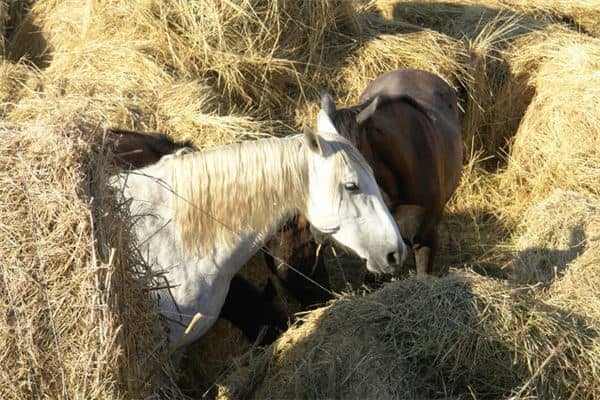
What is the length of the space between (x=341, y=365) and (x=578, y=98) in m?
3.70

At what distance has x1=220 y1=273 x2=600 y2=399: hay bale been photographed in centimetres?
369

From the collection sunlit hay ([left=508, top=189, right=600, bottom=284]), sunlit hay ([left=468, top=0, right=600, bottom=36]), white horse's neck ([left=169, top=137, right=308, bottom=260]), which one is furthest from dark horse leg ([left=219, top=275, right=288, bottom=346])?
sunlit hay ([left=468, top=0, right=600, bottom=36])

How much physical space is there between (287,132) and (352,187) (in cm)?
221

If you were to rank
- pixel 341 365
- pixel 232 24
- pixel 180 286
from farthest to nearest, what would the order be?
pixel 232 24 → pixel 180 286 → pixel 341 365

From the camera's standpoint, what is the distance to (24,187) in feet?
9.70

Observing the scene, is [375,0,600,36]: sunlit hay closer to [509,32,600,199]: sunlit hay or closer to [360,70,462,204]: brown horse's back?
[509,32,600,199]: sunlit hay

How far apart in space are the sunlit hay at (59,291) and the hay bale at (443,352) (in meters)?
1.04

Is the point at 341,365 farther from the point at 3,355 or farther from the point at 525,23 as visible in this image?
the point at 525,23

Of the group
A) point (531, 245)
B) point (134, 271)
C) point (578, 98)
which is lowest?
point (531, 245)

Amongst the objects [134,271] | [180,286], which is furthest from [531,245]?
[134,271]

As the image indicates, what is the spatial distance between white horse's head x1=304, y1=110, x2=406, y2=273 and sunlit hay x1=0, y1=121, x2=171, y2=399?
1.32 meters

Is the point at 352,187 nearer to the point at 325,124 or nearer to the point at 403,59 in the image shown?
the point at 325,124

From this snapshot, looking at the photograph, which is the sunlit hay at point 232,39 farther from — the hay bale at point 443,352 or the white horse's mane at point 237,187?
the hay bale at point 443,352

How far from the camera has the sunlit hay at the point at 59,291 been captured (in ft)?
9.26
